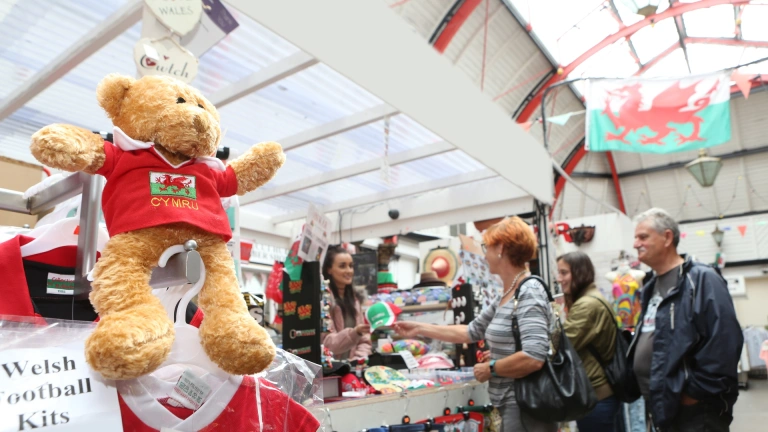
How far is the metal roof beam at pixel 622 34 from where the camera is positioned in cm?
1066

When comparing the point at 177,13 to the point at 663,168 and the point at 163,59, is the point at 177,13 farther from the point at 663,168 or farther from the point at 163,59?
the point at 663,168

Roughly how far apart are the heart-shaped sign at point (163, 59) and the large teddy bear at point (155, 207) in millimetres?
712

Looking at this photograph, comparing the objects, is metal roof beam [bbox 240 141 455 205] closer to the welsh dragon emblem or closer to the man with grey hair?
the man with grey hair

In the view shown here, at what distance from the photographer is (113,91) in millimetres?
792

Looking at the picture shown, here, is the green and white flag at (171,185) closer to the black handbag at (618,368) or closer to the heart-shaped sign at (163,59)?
the heart-shaped sign at (163,59)

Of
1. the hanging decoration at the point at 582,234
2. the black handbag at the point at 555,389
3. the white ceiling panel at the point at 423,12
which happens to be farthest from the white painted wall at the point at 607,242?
the black handbag at the point at 555,389

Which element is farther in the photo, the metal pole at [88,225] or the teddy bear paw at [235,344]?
the metal pole at [88,225]

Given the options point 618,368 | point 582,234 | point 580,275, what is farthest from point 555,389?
point 582,234

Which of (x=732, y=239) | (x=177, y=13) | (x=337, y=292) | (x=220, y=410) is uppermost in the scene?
(x=732, y=239)

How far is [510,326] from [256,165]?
1575 millimetres

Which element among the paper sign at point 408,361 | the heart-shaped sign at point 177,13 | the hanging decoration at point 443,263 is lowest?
the paper sign at point 408,361

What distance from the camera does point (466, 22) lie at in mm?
9711

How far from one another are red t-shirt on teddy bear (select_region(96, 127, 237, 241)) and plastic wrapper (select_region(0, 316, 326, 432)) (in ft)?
0.51

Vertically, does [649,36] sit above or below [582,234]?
above
